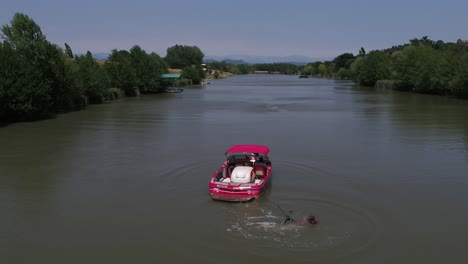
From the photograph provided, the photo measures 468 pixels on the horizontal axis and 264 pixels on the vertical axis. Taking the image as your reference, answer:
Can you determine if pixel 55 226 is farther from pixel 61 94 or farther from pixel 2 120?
pixel 61 94

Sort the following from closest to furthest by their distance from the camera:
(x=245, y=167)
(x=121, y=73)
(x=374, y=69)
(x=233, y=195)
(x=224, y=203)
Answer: (x=233, y=195) < (x=224, y=203) < (x=245, y=167) < (x=121, y=73) < (x=374, y=69)

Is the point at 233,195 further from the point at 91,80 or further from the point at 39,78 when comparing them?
the point at 91,80

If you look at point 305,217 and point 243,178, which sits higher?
point 243,178

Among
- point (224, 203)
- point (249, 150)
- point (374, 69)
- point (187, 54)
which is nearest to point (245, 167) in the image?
point (249, 150)

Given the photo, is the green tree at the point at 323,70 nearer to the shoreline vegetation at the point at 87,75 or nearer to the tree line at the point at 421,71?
the tree line at the point at 421,71

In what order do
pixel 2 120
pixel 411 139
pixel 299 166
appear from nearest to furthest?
1. pixel 299 166
2. pixel 411 139
3. pixel 2 120

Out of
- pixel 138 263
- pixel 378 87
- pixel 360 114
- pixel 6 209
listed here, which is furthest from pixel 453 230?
pixel 378 87

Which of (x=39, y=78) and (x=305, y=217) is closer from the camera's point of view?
(x=305, y=217)
